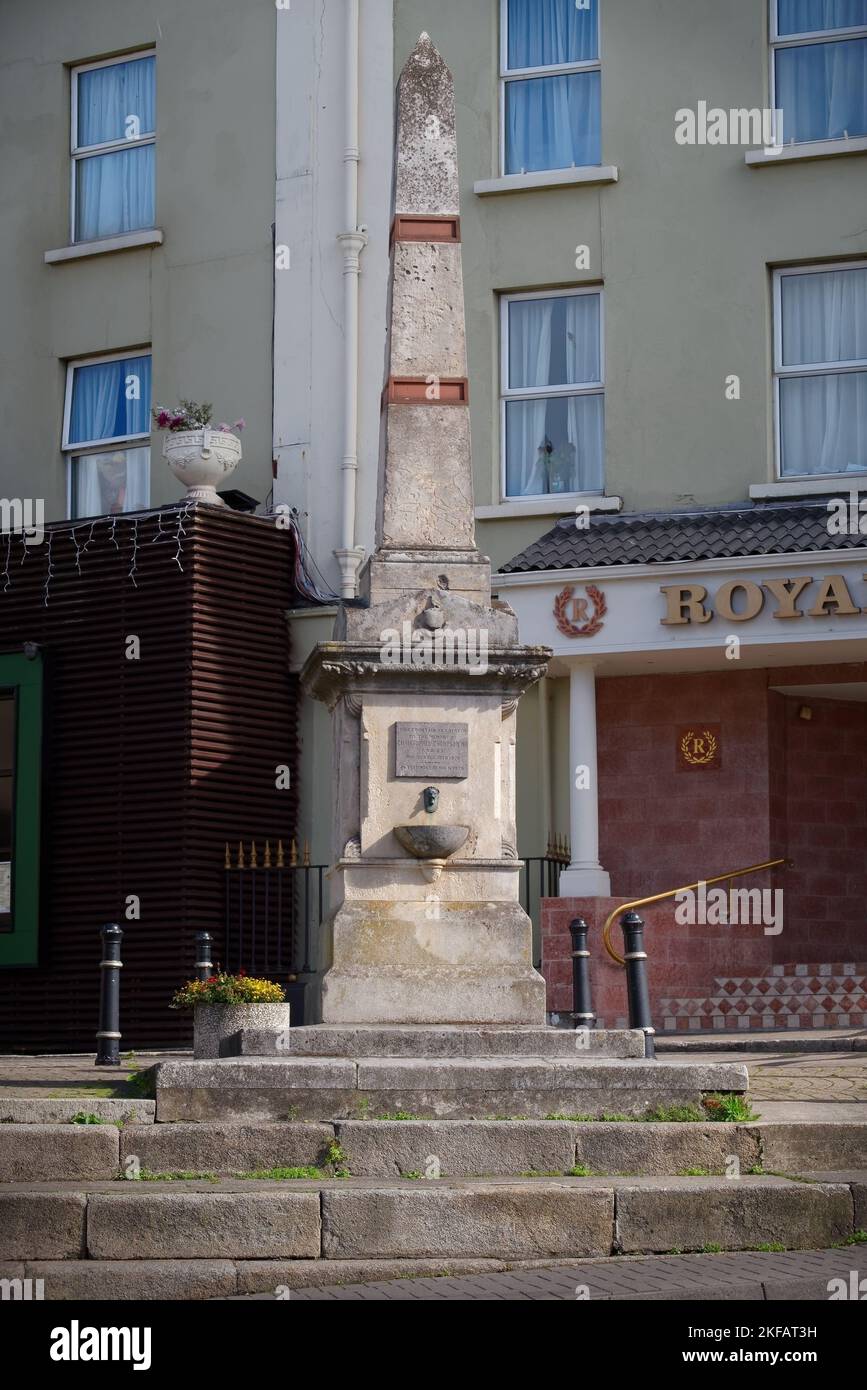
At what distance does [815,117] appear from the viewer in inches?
814

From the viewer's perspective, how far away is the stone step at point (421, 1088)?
35.2 feet

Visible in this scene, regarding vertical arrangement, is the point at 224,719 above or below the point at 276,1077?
above

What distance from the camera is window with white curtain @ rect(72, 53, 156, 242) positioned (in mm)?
22953

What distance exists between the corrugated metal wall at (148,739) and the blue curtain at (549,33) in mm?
5754

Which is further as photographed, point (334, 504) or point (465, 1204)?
point (334, 504)

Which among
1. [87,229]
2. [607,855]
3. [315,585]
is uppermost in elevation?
[87,229]

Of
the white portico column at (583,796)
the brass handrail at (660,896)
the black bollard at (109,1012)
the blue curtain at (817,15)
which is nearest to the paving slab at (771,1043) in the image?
the brass handrail at (660,896)

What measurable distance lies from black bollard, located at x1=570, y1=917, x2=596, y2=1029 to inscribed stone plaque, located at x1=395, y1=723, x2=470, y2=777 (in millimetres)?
2835

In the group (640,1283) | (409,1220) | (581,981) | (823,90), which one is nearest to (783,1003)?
(581,981)

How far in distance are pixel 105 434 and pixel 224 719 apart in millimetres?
4264

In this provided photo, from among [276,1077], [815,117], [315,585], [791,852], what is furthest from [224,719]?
[276,1077]

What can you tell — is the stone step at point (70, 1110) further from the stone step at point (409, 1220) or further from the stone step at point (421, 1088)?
the stone step at point (409, 1220)

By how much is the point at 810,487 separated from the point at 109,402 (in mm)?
7809

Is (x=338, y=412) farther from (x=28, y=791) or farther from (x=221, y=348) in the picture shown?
(x=28, y=791)
